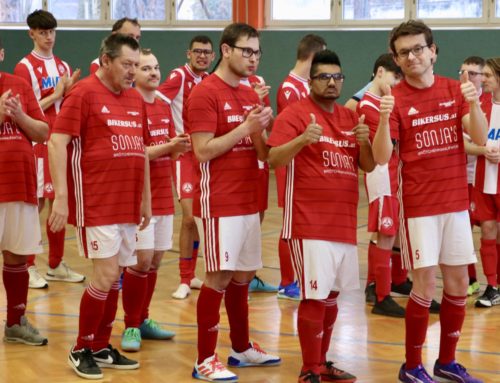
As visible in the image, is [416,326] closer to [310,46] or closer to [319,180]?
[319,180]

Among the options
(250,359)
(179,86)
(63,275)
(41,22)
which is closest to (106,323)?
(250,359)

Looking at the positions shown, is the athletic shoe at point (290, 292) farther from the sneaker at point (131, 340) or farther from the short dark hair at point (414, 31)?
the short dark hair at point (414, 31)

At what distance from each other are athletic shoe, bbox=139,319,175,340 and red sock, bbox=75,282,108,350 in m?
0.85

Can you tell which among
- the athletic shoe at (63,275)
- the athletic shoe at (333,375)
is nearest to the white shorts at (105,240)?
the athletic shoe at (333,375)

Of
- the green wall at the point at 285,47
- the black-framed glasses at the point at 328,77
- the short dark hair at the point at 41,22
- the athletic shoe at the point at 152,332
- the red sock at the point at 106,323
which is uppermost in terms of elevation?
the green wall at the point at 285,47

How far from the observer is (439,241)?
4703 millimetres

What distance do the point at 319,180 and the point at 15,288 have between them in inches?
82.7

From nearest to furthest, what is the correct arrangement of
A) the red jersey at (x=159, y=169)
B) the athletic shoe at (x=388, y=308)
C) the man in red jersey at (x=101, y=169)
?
the man in red jersey at (x=101, y=169) < the red jersey at (x=159, y=169) < the athletic shoe at (x=388, y=308)

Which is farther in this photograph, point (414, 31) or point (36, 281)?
point (36, 281)

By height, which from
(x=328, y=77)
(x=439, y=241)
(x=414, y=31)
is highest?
(x=414, y=31)

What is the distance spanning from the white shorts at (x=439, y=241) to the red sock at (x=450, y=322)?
0.23 meters

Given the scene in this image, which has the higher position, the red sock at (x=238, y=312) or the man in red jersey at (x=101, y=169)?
the man in red jersey at (x=101, y=169)

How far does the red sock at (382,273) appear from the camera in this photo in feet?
21.1

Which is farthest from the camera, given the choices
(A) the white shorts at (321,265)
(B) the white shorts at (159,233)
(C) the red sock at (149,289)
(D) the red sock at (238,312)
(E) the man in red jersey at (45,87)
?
(E) the man in red jersey at (45,87)
